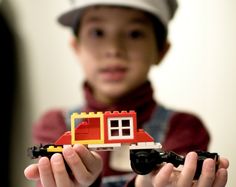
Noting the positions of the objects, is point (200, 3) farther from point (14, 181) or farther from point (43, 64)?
point (14, 181)

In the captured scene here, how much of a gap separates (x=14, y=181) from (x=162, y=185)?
61cm

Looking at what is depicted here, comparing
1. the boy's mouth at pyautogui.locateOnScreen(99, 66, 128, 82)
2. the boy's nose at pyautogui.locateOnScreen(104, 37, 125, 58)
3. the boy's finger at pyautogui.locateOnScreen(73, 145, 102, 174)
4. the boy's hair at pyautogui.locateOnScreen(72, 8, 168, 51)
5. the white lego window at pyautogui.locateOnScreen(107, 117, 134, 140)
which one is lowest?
the boy's finger at pyautogui.locateOnScreen(73, 145, 102, 174)

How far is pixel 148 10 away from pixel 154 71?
0.98 ft

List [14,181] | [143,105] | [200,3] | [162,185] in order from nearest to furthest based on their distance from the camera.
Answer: [162,185]
[143,105]
[200,3]
[14,181]

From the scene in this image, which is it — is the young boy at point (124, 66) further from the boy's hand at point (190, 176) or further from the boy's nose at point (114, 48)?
the boy's hand at point (190, 176)

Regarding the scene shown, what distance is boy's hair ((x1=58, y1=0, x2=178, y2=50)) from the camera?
52 centimetres

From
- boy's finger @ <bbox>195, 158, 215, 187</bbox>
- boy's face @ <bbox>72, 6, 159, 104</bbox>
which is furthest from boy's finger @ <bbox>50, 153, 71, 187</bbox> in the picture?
boy's face @ <bbox>72, 6, 159, 104</bbox>

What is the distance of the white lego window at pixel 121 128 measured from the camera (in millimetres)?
324

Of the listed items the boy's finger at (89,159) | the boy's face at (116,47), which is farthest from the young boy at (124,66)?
the boy's finger at (89,159)

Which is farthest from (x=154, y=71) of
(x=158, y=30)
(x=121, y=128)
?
(x=121, y=128)

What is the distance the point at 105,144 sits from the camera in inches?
12.7

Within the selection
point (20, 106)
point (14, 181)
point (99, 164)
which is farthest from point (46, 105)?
point (99, 164)

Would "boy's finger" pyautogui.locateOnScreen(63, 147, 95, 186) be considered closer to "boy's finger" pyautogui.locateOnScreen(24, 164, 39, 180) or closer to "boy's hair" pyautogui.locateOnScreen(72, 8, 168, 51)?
"boy's finger" pyautogui.locateOnScreen(24, 164, 39, 180)

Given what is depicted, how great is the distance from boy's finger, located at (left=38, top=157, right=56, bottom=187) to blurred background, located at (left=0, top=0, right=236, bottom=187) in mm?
260
